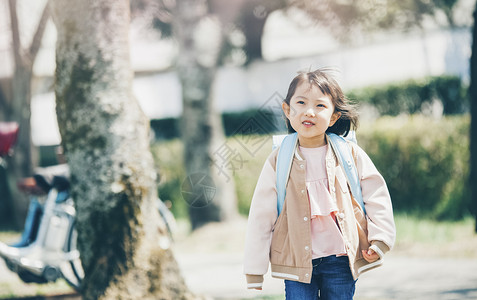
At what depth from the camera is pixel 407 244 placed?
7.33 metres

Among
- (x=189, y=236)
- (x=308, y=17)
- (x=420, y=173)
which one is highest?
(x=308, y=17)

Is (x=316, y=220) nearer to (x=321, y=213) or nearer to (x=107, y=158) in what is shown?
(x=321, y=213)

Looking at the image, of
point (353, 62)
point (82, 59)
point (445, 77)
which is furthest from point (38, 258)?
point (353, 62)

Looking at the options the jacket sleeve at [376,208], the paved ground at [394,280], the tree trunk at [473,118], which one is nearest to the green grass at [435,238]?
the paved ground at [394,280]

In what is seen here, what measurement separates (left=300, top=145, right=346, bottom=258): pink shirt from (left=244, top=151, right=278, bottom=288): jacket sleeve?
0.18 m

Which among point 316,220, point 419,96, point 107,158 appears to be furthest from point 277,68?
point 316,220

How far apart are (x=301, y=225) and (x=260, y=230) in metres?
0.19

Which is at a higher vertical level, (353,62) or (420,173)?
(353,62)

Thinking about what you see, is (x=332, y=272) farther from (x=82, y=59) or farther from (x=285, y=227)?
(x=82, y=59)

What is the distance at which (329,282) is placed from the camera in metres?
3.00

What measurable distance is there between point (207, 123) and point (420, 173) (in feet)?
9.88

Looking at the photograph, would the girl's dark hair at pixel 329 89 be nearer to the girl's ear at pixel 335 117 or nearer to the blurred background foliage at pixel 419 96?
the girl's ear at pixel 335 117

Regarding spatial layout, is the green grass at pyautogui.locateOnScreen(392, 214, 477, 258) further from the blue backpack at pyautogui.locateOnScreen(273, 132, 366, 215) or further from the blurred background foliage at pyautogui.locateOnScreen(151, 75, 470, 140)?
the blurred background foliage at pyautogui.locateOnScreen(151, 75, 470, 140)

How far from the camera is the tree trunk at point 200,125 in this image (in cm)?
890
